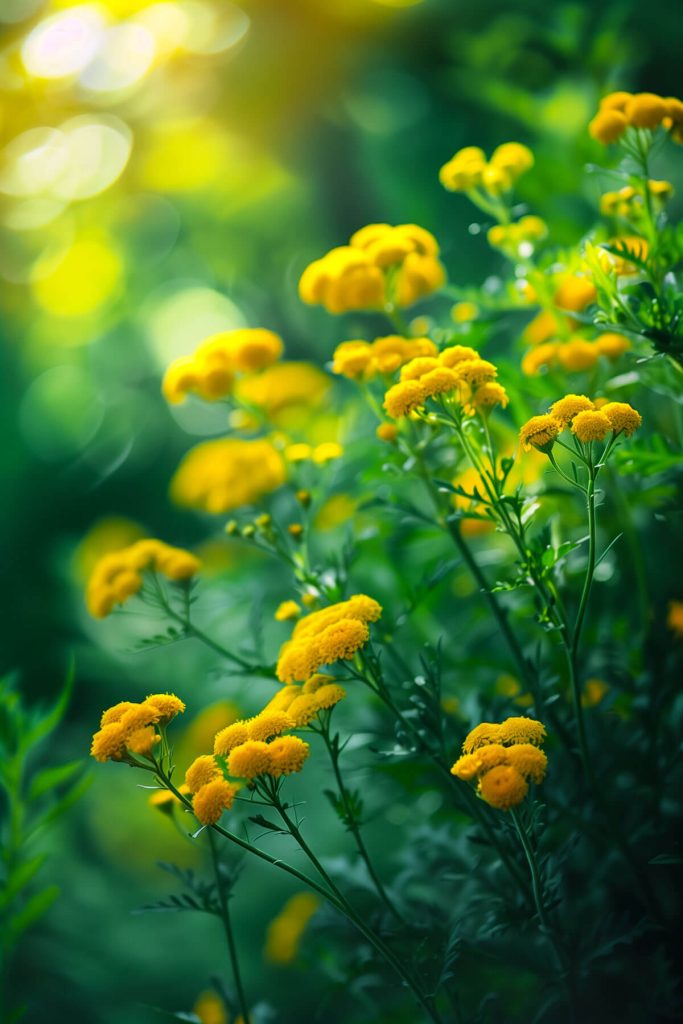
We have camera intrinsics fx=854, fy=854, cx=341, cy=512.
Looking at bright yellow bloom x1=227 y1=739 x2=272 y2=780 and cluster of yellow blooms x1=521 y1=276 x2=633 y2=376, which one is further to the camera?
cluster of yellow blooms x1=521 y1=276 x2=633 y2=376

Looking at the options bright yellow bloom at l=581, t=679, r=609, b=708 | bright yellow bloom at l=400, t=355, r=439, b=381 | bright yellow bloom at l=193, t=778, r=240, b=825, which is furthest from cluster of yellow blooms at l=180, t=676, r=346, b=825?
bright yellow bloom at l=581, t=679, r=609, b=708

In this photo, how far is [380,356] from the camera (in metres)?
0.68

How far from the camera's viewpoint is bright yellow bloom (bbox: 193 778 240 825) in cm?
47

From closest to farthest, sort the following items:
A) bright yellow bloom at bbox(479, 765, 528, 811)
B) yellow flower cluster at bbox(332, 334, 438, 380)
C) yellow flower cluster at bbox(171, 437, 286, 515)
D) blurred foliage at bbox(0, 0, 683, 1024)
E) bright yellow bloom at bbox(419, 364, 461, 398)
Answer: bright yellow bloom at bbox(479, 765, 528, 811) < bright yellow bloom at bbox(419, 364, 461, 398) < yellow flower cluster at bbox(332, 334, 438, 380) < yellow flower cluster at bbox(171, 437, 286, 515) < blurred foliage at bbox(0, 0, 683, 1024)

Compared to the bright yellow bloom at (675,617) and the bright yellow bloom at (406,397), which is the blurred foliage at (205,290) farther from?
the bright yellow bloom at (406,397)

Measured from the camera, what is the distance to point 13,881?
724mm

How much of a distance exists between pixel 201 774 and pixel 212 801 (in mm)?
28

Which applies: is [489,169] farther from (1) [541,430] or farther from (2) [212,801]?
(2) [212,801]

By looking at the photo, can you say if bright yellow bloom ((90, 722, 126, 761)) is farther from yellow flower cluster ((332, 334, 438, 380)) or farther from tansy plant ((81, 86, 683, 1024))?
yellow flower cluster ((332, 334, 438, 380))

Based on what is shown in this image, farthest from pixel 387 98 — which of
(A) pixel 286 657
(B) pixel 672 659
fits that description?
(A) pixel 286 657

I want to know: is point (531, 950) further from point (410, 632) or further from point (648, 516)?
point (648, 516)

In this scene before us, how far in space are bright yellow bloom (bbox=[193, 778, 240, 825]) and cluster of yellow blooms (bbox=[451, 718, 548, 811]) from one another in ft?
0.42

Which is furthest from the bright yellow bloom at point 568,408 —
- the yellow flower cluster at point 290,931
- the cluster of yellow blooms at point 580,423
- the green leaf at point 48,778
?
the yellow flower cluster at point 290,931

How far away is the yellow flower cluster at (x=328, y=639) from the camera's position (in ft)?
1.68
